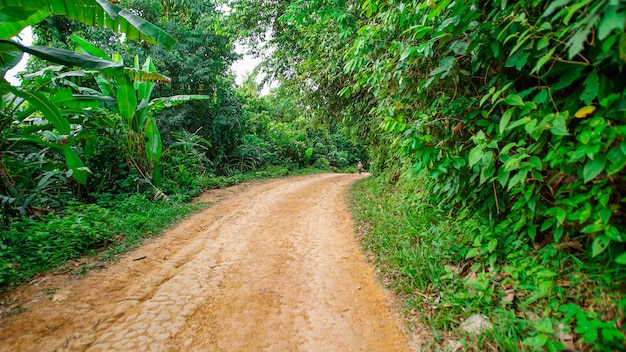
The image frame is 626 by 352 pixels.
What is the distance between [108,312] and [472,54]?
13.9 feet

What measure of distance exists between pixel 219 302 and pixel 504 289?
256cm

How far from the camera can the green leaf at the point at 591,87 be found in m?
1.64

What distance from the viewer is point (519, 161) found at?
197 cm

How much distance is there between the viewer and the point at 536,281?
204 cm

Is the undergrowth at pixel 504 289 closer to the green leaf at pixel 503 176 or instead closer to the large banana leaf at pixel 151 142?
the green leaf at pixel 503 176

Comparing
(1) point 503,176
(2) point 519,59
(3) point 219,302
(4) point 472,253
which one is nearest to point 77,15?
(3) point 219,302

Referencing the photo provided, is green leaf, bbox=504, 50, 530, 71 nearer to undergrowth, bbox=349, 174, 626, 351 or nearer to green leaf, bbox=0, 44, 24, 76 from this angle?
undergrowth, bbox=349, 174, 626, 351

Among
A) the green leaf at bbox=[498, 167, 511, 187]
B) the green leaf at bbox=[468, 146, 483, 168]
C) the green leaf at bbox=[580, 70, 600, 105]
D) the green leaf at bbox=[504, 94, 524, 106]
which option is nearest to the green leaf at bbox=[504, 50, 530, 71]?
the green leaf at bbox=[504, 94, 524, 106]

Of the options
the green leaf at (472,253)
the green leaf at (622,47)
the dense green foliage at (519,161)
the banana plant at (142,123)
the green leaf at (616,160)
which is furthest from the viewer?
the banana plant at (142,123)

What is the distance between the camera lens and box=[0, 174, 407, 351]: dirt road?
7.05 feet

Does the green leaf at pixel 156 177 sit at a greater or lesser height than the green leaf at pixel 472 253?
greater

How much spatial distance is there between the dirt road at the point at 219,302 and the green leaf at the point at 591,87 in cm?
213

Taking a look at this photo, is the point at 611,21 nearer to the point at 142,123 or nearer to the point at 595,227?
Answer: the point at 595,227

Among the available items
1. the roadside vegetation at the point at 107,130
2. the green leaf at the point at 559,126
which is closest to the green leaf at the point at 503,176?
the green leaf at the point at 559,126
